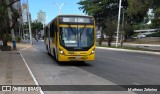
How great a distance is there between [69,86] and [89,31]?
358 inches

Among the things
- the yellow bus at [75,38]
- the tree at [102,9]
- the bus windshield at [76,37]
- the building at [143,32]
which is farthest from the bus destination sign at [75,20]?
the building at [143,32]

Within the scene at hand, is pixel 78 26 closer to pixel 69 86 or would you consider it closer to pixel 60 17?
pixel 60 17

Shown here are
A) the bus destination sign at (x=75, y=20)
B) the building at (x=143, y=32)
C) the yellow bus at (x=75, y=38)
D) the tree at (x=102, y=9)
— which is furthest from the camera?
the building at (x=143, y=32)

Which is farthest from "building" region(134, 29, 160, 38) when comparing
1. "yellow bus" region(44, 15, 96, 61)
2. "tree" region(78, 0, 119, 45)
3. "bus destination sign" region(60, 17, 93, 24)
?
"yellow bus" region(44, 15, 96, 61)

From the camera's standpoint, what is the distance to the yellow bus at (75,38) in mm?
21250

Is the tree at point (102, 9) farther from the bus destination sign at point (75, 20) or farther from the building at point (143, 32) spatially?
the bus destination sign at point (75, 20)

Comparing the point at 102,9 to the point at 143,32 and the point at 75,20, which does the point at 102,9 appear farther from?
the point at 75,20

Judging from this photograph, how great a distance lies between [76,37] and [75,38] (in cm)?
9

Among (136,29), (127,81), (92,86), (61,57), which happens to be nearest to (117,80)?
(127,81)

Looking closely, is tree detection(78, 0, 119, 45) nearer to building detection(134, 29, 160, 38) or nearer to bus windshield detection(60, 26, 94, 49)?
building detection(134, 29, 160, 38)

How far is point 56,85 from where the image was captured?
13.2 metres

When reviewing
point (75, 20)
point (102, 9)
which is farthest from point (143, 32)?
point (75, 20)

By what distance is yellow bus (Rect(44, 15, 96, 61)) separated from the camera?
21250mm

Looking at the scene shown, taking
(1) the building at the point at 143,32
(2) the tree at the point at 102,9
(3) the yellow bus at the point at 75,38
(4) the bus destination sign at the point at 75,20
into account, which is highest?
(2) the tree at the point at 102,9
